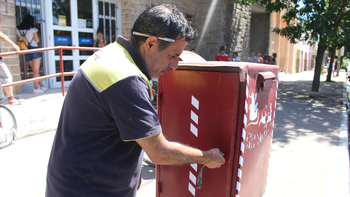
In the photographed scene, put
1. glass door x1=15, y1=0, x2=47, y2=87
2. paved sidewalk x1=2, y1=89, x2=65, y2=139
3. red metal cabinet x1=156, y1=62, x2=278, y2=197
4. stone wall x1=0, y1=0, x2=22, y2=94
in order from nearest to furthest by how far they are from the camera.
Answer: red metal cabinet x1=156, y1=62, x2=278, y2=197
paved sidewalk x1=2, y1=89, x2=65, y2=139
stone wall x1=0, y1=0, x2=22, y2=94
glass door x1=15, y1=0, x2=47, y2=87

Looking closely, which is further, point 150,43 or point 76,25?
point 76,25

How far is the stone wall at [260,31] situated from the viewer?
18.4 meters

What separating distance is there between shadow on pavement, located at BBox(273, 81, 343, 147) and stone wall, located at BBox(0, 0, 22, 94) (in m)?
5.33

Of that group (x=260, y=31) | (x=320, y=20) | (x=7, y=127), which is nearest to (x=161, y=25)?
(x=7, y=127)

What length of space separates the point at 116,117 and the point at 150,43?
0.39 meters

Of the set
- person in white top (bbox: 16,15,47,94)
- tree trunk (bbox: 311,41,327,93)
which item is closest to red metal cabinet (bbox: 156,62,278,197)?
person in white top (bbox: 16,15,47,94)

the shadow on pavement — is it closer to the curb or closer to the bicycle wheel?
the curb

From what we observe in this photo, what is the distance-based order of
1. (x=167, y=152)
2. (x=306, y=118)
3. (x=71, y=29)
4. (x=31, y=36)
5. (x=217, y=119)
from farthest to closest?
(x=71, y=29), (x=306, y=118), (x=31, y=36), (x=217, y=119), (x=167, y=152)

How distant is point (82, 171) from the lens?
1.20 m

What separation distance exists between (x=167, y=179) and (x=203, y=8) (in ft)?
36.0

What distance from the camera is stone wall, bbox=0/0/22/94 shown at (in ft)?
17.8

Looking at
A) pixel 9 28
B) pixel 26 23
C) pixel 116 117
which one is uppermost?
pixel 26 23

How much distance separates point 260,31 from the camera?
18.6 m

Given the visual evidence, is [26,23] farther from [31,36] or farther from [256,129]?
[256,129]
